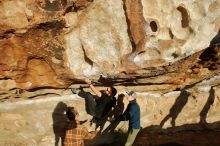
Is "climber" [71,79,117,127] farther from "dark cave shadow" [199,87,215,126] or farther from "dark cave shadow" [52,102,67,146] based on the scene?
"dark cave shadow" [199,87,215,126]

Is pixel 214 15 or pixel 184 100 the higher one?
pixel 214 15

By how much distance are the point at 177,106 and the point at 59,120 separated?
2.93 m

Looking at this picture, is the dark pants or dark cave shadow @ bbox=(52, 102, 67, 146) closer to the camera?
the dark pants

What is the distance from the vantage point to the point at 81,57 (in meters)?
7.14

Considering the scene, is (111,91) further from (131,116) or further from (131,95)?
(131,116)

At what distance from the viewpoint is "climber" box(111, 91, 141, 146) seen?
8.07m

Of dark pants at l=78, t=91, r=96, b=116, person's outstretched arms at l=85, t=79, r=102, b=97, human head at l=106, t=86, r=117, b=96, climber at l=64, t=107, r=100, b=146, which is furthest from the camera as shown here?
dark pants at l=78, t=91, r=96, b=116

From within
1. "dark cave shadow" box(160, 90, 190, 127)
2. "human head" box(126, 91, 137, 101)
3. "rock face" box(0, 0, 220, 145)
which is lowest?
"dark cave shadow" box(160, 90, 190, 127)

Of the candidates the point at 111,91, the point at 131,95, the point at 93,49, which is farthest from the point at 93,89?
the point at 93,49

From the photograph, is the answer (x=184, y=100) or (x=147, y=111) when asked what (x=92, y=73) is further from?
(x=184, y=100)

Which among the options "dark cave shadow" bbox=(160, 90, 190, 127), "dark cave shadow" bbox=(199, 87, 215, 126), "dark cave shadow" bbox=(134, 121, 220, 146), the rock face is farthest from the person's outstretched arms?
"dark cave shadow" bbox=(199, 87, 215, 126)

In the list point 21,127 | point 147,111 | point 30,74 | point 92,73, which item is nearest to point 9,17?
point 30,74

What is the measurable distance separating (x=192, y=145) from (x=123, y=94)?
237 centimetres

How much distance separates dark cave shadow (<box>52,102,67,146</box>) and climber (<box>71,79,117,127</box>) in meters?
0.53
